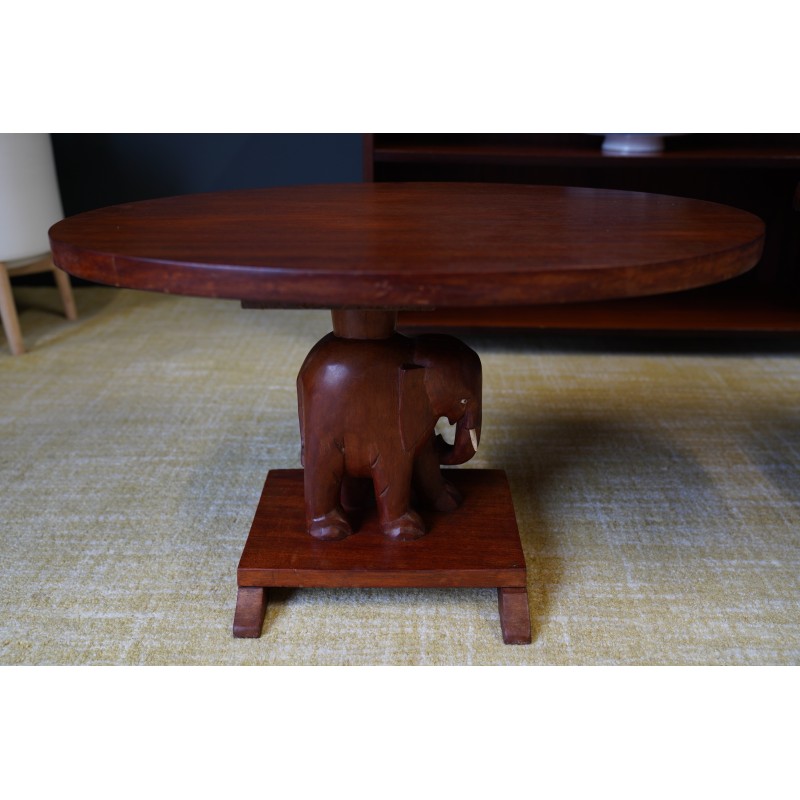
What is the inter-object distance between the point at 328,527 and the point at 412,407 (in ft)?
0.82

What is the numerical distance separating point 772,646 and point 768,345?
1.54 metres

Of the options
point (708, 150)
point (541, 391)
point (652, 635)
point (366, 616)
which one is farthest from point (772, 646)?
point (708, 150)

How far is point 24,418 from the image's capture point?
2.03 metres

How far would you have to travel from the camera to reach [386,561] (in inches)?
51.4

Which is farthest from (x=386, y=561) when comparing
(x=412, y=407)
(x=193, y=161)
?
(x=193, y=161)

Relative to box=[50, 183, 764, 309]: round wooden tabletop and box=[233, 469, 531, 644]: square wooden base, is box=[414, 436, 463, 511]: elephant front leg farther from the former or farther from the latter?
box=[50, 183, 764, 309]: round wooden tabletop

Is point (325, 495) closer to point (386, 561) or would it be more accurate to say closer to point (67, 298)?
point (386, 561)

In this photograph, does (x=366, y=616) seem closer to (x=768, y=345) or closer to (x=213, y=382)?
(x=213, y=382)

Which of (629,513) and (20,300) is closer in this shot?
(629,513)

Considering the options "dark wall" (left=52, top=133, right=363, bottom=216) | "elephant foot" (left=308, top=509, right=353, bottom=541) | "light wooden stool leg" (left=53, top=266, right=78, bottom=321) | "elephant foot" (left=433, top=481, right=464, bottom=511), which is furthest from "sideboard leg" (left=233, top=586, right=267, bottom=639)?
"dark wall" (left=52, top=133, right=363, bottom=216)

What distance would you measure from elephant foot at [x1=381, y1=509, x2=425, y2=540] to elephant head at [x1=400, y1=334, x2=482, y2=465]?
0.15 m

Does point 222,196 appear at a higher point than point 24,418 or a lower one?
higher

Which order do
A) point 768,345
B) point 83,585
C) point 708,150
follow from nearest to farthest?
point 83,585
point 708,150
point 768,345

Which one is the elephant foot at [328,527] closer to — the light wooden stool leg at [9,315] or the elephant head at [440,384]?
the elephant head at [440,384]
